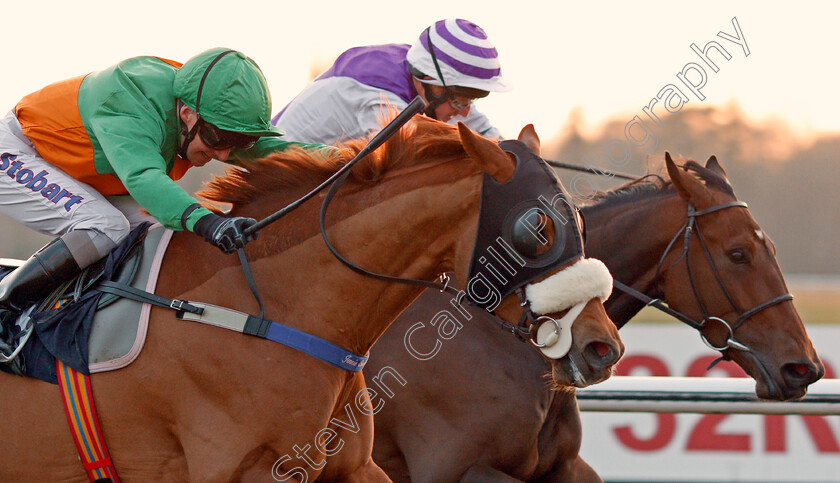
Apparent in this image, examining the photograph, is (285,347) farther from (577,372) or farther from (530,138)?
(530,138)

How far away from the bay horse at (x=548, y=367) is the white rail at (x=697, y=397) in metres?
0.46

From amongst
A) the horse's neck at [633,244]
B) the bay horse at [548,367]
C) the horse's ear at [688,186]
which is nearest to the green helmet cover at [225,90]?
the bay horse at [548,367]

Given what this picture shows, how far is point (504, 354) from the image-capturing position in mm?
3391

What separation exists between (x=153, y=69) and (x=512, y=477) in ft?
6.16

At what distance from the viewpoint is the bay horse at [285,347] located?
7.93 feet

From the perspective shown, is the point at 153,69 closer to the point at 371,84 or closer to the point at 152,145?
the point at 152,145

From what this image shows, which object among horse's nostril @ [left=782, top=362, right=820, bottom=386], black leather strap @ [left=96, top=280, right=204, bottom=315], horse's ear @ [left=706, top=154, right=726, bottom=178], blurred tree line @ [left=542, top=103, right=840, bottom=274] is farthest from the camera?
blurred tree line @ [left=542, top=103, right=840, bottom=274]

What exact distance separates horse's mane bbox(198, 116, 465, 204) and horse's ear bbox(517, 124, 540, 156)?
11.8 inches

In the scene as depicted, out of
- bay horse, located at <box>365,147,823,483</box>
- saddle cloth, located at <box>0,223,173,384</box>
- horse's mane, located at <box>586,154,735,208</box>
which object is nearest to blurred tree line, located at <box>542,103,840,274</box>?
horse's mane, located at <box>586,154,735,208</box>

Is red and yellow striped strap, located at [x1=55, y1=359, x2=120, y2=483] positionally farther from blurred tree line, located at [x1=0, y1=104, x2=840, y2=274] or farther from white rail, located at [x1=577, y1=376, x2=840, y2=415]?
blurred tree line, located at [x1=0, y1=104, x2=840, y2=274]

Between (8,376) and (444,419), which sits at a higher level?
(8,376)

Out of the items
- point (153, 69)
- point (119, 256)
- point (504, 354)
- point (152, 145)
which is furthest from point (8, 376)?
point (504, 354)

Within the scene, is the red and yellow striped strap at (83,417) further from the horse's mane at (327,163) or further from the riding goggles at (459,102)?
the riding goggles at (459,102)

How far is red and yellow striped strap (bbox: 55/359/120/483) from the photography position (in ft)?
8.14
